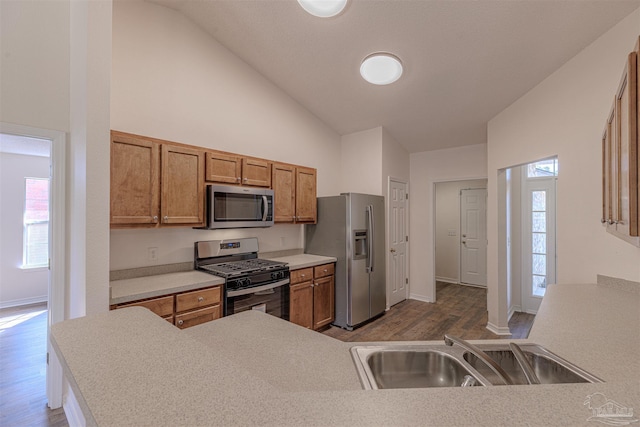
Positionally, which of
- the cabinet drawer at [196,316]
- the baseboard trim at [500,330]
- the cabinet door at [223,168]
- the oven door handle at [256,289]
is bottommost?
the baseboard trim at [500,330]

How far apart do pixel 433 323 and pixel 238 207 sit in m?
2.89

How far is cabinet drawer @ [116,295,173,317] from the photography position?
2.06m

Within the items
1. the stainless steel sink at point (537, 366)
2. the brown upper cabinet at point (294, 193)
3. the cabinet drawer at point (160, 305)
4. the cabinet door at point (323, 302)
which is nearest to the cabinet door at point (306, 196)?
the brown upper cabinet at point (294, 193)

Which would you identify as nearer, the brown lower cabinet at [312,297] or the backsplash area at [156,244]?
the backsplash area at [156,244]

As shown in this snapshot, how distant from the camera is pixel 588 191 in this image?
90.4 inches

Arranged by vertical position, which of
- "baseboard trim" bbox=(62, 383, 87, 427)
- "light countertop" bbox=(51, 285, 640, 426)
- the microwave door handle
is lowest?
"baseboard trim" bbox=(62, 383, 87, 427)

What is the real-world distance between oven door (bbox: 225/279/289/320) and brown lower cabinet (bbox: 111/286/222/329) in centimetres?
12

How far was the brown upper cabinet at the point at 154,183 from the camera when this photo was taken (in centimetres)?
219

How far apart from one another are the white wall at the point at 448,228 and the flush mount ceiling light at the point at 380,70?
11.3 ft

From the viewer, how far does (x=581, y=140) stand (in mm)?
2377

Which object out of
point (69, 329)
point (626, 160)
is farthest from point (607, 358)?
point (69, 329)

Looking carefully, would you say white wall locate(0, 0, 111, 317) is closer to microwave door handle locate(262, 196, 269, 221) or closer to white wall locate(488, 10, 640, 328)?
microwave door handle locate(262, 196, 269, 221)

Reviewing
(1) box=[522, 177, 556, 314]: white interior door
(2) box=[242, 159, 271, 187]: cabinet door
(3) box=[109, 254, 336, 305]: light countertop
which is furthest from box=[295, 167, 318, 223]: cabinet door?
(1) box=[522, 177, 556, 314]: white interior door

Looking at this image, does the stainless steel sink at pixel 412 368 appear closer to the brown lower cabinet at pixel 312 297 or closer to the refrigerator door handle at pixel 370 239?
the brown lower cabinet at pixel 312 297
